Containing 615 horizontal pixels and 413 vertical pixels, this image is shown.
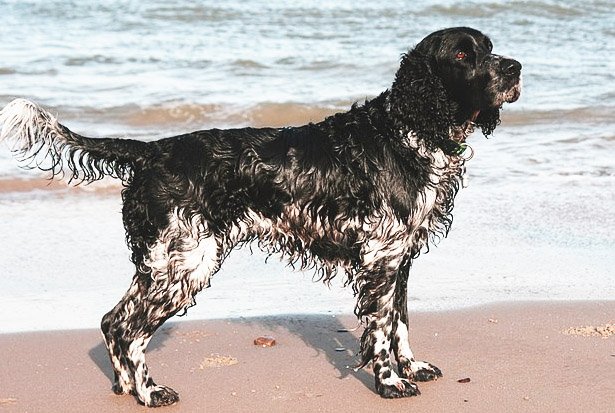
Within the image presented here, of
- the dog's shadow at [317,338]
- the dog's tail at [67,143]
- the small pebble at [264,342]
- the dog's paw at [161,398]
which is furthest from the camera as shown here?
the small pebble at [264,342]

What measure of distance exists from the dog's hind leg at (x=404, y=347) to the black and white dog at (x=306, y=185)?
188mm

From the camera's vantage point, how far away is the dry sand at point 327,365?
5.36m

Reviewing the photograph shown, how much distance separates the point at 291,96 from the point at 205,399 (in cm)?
919

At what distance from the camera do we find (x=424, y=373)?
5.70 meters

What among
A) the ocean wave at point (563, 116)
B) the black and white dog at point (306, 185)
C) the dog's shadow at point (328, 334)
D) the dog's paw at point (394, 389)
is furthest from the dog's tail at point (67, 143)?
Result: the ocean wave at point (563, 116)

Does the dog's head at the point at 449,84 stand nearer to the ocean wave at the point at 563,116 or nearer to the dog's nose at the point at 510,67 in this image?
the dog's nose at the point at 510,67

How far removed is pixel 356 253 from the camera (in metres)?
5.54

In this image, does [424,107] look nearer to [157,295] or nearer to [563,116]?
[157,295]

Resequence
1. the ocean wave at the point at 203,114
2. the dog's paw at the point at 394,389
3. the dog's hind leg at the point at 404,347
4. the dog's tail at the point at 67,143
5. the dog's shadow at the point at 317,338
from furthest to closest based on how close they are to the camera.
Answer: the ocean wave at the point at 203,114 < the dog's shadow at the point at 317,338 < the dog's hind leg at the point at 404,347 < the dog's paw at the point at 394,389 < the dog's tail at the point at 67,143

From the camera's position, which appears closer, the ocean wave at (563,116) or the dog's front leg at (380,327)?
the dog's front leg at (380,327)

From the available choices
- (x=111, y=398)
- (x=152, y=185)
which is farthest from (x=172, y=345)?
(x=152, y=185)

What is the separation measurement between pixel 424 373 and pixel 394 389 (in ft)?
0.88

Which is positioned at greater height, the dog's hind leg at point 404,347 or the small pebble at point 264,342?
the dog's hind leg at point 404,347

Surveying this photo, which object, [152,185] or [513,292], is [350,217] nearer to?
[152,185]
